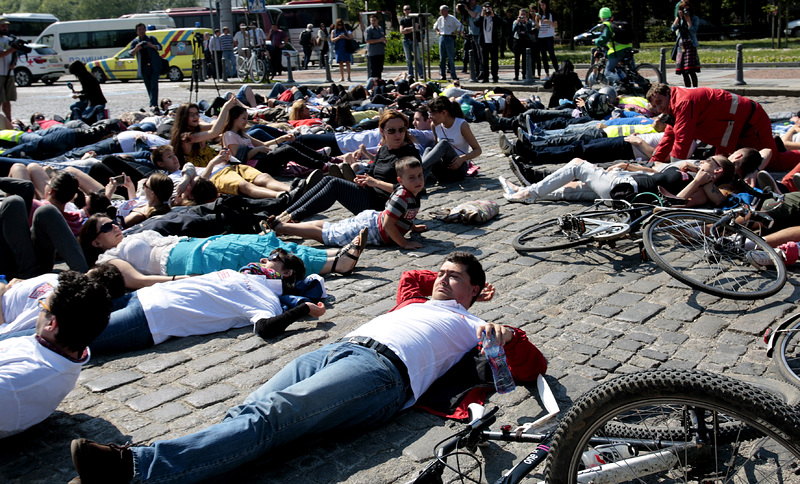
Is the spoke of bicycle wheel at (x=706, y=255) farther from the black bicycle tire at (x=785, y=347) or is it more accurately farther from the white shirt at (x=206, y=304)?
the white shirt at (x=206, y=304)

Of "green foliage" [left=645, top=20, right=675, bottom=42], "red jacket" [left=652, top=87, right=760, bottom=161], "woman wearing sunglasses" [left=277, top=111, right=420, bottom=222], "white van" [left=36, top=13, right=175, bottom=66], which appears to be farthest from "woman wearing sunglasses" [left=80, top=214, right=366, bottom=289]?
"green foliage" [left=645, top=20, right=675, bottom=42]

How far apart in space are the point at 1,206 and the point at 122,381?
251 centimetres

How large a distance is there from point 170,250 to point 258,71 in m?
20.0

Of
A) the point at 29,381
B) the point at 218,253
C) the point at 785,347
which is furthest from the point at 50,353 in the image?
the point at 785,347

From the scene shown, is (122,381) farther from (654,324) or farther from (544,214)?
(544,214)

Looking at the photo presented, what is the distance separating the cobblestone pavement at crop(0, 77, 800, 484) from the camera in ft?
10.8

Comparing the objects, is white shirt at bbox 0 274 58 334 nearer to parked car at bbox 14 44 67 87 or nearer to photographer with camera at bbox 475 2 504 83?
photographer with camera at bbox 475 2 504 83

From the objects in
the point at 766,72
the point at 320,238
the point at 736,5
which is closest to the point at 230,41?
the point at 766,72

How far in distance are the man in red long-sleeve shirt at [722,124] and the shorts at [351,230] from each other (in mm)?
3452

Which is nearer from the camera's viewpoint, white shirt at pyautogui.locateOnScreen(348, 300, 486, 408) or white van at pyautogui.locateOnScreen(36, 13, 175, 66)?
white shirt at pyautogui.locateOnScreen(348, 300, 486, 408)

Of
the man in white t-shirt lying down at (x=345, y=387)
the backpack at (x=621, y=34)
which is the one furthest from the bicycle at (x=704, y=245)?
the backpack at (x=621, y=34)

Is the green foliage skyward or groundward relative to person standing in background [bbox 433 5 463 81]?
skyward

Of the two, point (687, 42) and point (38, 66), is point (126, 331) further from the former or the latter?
point (38, 66)

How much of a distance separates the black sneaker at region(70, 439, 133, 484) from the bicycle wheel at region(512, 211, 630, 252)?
412 centimetres
